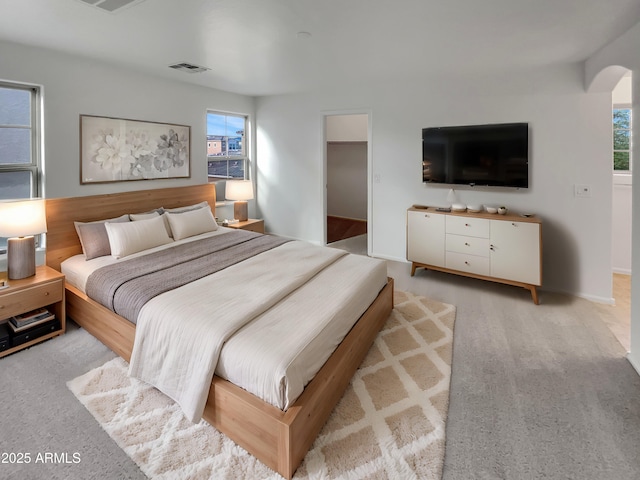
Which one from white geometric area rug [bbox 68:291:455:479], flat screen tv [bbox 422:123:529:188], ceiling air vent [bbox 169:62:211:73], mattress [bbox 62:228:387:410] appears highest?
ceiling air vent [bbox 169:62:211:73]

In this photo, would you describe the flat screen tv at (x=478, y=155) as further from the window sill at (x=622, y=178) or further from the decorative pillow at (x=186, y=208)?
the decorative pillow at (x=186, y=208)

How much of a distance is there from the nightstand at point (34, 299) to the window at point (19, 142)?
0.64 metres

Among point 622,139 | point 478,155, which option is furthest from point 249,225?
point 622,139

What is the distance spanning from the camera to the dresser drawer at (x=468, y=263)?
12.4ft

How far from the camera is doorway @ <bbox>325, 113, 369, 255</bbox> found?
6.80 meters

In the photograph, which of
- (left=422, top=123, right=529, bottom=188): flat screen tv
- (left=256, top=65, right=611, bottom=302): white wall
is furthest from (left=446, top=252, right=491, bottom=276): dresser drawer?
(left=422, top=123, right=529, bottom=188): flat screen tv

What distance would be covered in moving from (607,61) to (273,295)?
3315 mm

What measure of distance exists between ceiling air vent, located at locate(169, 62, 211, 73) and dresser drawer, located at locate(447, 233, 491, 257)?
10.9 ft

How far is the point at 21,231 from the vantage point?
2.75 metres

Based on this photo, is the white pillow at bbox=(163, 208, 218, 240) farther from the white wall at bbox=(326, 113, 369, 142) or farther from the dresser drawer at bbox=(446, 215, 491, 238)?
the white wall at bbox=(326, 113, 369, 142)

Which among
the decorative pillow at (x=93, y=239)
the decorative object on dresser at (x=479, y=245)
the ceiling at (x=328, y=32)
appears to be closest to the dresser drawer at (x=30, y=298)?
the decorative pillow at (x=93, y=239)

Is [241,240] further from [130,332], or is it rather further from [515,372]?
[515,372]

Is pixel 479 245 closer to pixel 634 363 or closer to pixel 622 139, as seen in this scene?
pixel 634 363

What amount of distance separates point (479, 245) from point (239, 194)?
317 centimetres
